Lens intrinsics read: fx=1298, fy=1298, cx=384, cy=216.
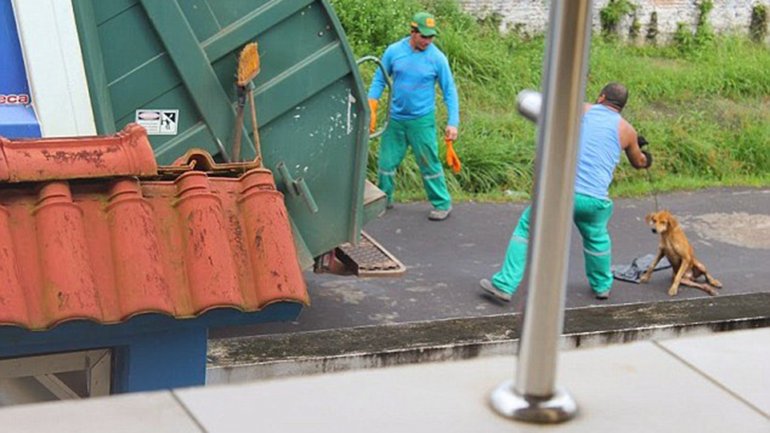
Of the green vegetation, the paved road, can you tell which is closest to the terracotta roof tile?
the paved road

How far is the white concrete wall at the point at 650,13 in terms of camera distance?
40.4 ft

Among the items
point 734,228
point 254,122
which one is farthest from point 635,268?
point 254,122

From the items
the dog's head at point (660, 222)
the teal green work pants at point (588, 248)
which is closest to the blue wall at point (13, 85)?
the teal green work pants at point (588, 248)

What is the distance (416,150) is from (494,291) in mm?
1802

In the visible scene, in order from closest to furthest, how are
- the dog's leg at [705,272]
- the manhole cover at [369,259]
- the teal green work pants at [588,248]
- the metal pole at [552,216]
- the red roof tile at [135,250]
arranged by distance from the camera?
the metal pole at [552,216], the red roof tile at [135,250], the teal green work pants at [588,248], the manhole cover at [369,259], the dog's leg at [705,272]

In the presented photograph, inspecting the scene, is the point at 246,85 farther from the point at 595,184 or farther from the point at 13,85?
the point at 595,184

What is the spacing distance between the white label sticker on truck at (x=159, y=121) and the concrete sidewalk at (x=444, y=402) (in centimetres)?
380

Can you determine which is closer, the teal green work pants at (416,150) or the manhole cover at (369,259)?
the manhole cover at (369,259)

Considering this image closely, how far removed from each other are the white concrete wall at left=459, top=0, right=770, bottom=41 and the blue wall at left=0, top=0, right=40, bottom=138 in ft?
27.2

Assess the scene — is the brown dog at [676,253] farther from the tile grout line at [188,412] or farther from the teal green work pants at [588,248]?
the tile grout line at [188,412]

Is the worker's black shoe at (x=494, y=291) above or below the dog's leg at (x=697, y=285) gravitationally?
above

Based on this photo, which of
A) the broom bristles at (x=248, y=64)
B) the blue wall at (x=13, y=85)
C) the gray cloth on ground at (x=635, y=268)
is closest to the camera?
the blue wall at (x=13, y=85)

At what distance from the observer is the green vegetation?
9.99 metres

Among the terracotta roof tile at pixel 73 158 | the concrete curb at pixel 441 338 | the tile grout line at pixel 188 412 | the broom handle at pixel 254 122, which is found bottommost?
the concrete curb at pixel 441 338
